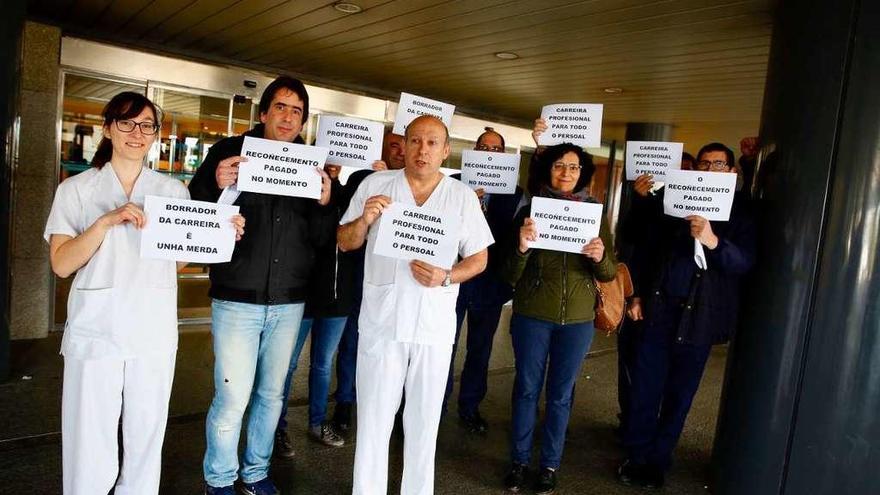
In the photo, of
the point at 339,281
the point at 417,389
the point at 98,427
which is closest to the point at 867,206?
the point at 417,389

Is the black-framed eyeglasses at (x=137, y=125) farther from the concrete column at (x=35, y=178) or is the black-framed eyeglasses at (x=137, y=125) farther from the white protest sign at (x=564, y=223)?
the concrete column at (x=35, y=178)

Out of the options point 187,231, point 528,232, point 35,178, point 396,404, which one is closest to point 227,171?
point 187,231

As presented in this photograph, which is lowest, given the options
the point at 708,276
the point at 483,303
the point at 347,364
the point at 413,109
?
the point at 347,364

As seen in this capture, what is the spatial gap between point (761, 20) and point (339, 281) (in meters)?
3.26

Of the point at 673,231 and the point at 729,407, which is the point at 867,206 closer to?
the point at 673,231

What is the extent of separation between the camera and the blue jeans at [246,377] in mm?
2682

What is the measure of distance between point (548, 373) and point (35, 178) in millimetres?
5158

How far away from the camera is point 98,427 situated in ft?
7.38

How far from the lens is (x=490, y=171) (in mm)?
3904

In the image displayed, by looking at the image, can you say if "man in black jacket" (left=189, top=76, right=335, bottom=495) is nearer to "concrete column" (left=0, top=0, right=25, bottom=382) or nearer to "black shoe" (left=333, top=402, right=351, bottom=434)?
"black shoe" (left=333, top=402, right=351, bottom=434)

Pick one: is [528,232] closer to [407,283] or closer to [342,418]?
[407,283]

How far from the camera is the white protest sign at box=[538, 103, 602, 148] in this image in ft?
12.3

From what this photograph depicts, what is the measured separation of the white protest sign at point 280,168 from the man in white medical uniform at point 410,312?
8.8 inches

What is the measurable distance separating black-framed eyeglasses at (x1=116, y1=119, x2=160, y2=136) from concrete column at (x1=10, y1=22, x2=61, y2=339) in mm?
4219
